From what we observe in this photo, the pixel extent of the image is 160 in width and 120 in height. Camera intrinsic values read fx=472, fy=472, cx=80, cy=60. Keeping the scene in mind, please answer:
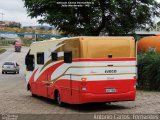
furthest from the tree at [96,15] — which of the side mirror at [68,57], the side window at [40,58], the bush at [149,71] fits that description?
the side mirror at [68,57]

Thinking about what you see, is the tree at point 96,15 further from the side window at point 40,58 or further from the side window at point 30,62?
the side window at point 40,58

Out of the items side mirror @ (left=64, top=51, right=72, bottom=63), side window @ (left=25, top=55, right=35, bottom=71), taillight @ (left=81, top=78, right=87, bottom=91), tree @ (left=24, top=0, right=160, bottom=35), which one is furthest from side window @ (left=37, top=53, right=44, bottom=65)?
tree @ (left=24, top=0, right=160, bottom=35)

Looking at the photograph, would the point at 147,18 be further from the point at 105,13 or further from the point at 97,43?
the point at 97,43

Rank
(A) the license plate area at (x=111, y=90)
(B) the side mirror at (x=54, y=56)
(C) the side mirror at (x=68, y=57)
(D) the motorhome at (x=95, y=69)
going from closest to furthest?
(D) the motorhome at (x=95, y=69)
(A) the license plate area at (x=111, y=90)
(C) the side mirror at (x=68, y=57)
(B) the side mirror at (x=54, y=56)

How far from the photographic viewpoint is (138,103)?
64.5ft

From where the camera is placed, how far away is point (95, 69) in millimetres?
17094

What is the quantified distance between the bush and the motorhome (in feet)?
28.3

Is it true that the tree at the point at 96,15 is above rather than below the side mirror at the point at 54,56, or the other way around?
above

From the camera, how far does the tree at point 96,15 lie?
41.7 metres

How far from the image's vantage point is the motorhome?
16891 mm

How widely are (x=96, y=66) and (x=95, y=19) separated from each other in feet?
85.2

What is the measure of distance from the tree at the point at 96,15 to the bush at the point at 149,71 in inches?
567

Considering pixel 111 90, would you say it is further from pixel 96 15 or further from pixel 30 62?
pixel 96 15

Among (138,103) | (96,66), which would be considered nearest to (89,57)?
(96,66)
